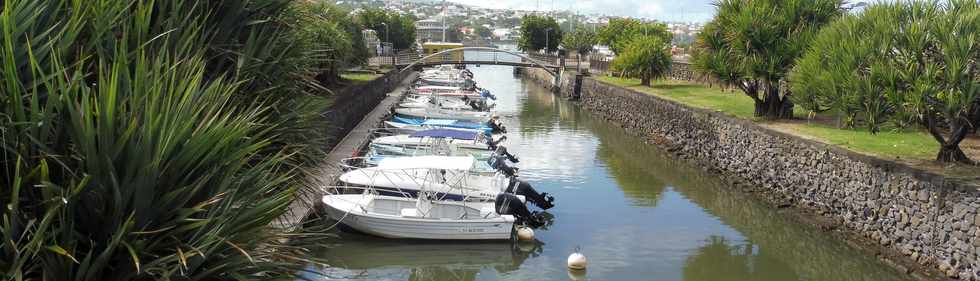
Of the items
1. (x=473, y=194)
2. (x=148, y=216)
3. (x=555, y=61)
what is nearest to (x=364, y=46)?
(x=555, y=61)

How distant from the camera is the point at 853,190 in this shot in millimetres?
18781

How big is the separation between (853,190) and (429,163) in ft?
31.4

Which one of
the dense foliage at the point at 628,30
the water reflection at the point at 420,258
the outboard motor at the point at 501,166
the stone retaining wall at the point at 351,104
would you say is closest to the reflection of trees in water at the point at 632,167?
the outboard motor at the point at 501,166

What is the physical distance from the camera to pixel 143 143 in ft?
16.2

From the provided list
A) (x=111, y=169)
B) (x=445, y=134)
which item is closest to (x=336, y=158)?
(x=445, y=134)

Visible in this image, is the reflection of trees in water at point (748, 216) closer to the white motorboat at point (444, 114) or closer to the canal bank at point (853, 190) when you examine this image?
the canal bank at point (853, 190)

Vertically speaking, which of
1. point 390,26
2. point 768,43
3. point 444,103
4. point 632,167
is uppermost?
point 768,43

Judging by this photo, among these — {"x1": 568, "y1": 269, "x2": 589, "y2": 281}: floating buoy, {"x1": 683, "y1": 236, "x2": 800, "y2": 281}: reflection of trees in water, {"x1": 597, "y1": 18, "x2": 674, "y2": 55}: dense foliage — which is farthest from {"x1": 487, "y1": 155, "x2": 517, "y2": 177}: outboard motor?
{"x1": 597, "y1": 18, "x2": 674, "y2": 55}: dense foliage

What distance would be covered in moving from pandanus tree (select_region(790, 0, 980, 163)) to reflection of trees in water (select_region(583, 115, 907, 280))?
287 centimetres

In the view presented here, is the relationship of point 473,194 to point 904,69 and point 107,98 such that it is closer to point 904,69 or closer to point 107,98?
point 904,69

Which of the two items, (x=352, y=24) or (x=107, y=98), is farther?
(x=352, y=24)

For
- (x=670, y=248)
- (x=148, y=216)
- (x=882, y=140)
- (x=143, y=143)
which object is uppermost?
(x=143, y=143)

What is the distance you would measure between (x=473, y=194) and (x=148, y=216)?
47.7 ft

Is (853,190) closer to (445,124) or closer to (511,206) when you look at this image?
(511,206)
